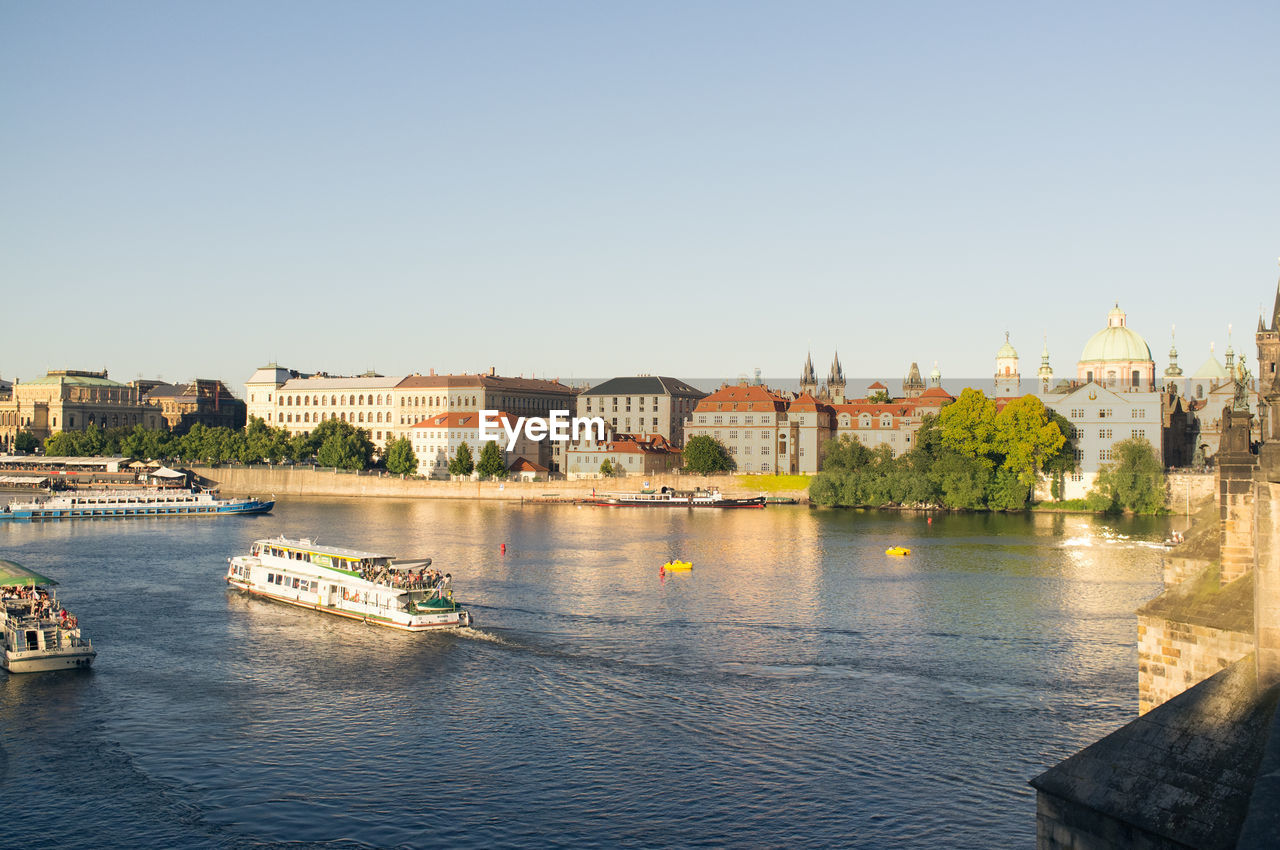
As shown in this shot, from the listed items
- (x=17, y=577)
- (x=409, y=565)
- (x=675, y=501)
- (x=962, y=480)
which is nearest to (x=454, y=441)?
(x=675, y=501)

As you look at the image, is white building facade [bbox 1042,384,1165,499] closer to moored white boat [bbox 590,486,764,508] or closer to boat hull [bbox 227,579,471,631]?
moored white boat [bbox 590,486,764,508]

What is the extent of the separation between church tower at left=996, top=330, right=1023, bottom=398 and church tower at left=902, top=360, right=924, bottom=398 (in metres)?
13.4

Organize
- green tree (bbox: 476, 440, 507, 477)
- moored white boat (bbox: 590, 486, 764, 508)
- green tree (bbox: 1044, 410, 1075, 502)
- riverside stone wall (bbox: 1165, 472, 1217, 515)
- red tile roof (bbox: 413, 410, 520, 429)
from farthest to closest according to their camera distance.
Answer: red tile roof (bbox: 413, 410, 520, 429), green tree (bbox: 476, 440, 507, 477), moored white boat (bbox: 590, 486, 764, 508), green tree (bbox: 1044, 410, 1075, 502), riverside stone wall (bbox: 1165, 472, 1217, 515)

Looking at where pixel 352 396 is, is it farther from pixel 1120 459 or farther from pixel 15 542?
pixel 1120 459

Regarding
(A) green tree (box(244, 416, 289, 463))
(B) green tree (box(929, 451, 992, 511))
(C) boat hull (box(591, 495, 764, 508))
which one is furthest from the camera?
(A) green tree (box(244, 416, 289, 463))

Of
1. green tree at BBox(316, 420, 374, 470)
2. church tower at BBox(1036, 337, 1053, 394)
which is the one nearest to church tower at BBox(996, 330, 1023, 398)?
church tower at BBox(1036, 337, 1053, 394)

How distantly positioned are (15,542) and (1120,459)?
9019 cm

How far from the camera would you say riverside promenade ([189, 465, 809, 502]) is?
431 feet

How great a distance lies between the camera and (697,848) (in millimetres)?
24312

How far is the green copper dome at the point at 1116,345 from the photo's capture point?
14412 cm

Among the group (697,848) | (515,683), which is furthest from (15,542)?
(697,848)

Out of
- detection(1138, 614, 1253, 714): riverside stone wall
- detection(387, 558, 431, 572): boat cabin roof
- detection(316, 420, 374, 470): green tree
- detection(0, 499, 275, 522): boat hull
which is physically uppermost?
detection(316, 420, 374, 470): green tree

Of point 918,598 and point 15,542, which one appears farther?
point 15,542

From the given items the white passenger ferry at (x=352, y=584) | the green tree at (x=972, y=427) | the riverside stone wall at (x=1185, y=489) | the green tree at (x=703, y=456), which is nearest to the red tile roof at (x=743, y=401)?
the green tree at (x=703, y=456)
